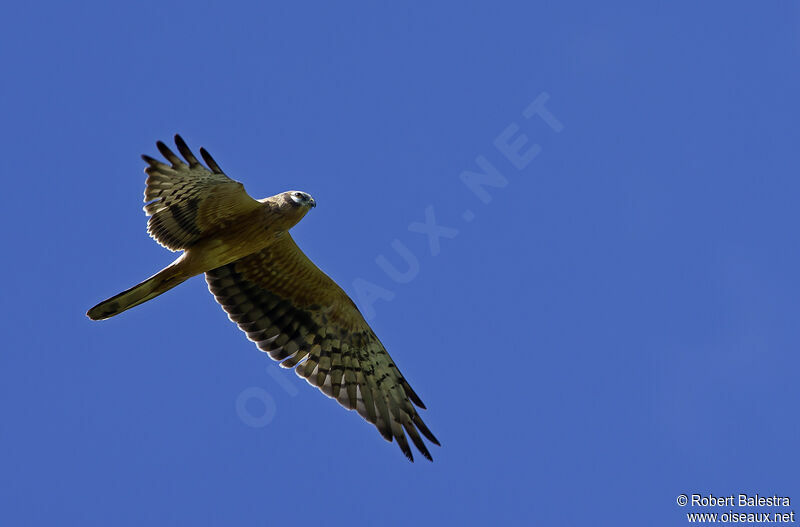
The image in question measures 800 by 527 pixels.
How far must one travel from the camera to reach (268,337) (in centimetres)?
1241

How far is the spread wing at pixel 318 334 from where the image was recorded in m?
12.2

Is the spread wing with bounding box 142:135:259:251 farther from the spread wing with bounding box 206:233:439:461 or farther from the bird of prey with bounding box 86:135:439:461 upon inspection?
the spread wing with bounding box 206:233:439:461

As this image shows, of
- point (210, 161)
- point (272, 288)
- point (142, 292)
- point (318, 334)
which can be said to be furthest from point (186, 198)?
point (318, 334)

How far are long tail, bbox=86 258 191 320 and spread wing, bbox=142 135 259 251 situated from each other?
0.92ft

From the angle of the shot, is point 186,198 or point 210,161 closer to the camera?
point 210,161

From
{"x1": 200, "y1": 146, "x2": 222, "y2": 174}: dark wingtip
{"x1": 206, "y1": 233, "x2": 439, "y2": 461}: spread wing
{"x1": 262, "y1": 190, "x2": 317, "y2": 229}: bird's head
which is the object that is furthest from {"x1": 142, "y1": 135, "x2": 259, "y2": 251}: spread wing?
{"x1": 206, "y1": 233, "x2": 439, "y2": 461}: spread wing

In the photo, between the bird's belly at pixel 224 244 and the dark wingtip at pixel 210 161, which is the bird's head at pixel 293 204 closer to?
the bird's belly at pixel 224 244

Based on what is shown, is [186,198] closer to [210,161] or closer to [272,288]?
[210,161]

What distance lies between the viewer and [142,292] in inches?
429

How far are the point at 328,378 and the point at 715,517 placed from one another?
4735mm

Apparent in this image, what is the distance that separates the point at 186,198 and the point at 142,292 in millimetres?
1103

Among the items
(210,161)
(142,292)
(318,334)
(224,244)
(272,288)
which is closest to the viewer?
(210,161)

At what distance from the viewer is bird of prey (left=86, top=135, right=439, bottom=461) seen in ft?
35.6

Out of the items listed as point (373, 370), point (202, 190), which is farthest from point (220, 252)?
point (373, 370)
